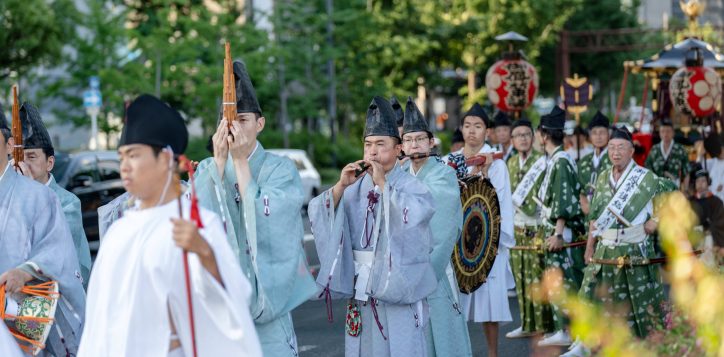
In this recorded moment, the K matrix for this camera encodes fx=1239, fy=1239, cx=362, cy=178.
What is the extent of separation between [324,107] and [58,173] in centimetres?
2091

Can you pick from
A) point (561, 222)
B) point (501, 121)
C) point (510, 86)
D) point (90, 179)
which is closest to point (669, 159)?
point (510, 86)

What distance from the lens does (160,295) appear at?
4.29 m

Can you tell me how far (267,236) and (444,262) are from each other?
1.70 metres

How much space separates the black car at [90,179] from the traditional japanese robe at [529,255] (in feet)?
21.3

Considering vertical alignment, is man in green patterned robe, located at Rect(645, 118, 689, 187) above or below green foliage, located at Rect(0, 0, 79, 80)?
below

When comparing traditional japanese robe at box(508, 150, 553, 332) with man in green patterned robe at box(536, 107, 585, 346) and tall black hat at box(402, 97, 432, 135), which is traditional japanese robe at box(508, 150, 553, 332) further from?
tall black hat at box(402, 97, 432, 135)

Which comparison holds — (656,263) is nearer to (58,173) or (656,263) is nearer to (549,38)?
(58,173)

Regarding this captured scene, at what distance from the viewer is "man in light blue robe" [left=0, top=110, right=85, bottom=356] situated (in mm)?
5984

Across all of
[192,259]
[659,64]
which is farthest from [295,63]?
[192,259]

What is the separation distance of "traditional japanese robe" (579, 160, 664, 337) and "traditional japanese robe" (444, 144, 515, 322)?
0.60 meters

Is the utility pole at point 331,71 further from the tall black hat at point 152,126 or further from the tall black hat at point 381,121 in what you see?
the tall black hat at point 152,126

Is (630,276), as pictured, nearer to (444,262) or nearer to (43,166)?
(444,262)

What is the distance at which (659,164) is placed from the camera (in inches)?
577

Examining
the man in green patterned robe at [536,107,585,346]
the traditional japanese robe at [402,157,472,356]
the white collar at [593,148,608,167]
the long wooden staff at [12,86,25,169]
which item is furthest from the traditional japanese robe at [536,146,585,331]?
the long wooden staff at [12,86,25,169]
